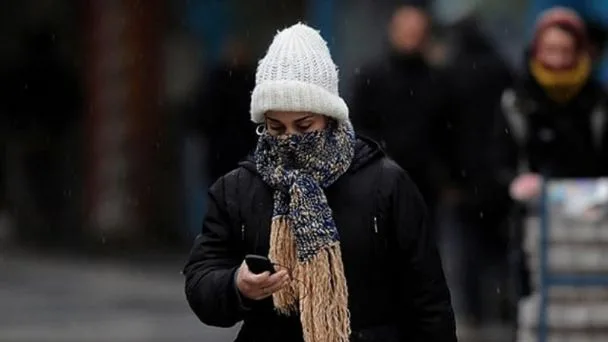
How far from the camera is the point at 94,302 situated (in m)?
13.1

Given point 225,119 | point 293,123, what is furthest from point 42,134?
point 293,123

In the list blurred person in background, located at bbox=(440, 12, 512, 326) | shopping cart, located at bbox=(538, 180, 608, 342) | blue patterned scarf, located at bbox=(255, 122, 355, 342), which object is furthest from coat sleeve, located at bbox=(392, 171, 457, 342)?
blurred person in background, located at bbox=(440, 12, 512, 326)

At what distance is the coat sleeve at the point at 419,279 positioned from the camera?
4.59 meters

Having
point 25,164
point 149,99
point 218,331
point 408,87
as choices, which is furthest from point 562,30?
point 25,164

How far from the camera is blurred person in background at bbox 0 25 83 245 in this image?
1691cm

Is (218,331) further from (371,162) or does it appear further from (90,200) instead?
(371,162)

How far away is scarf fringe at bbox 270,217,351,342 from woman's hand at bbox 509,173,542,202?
3.57 meters

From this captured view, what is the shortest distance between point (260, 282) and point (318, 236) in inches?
9.0

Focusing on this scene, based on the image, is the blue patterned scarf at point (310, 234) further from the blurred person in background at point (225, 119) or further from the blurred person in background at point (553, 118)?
the blurred person in background at point (225, 119)

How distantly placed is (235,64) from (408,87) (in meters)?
2.73

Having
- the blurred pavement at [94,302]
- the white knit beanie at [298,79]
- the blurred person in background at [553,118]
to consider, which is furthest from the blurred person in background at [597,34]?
the white knit beanie at [298,79]

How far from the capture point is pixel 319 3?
15.0 meters

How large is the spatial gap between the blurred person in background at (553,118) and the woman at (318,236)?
395cm

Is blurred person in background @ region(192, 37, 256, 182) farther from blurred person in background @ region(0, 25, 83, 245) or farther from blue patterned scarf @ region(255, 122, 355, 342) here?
blue patterned scarf @ region(255, 122, 355, 342)
